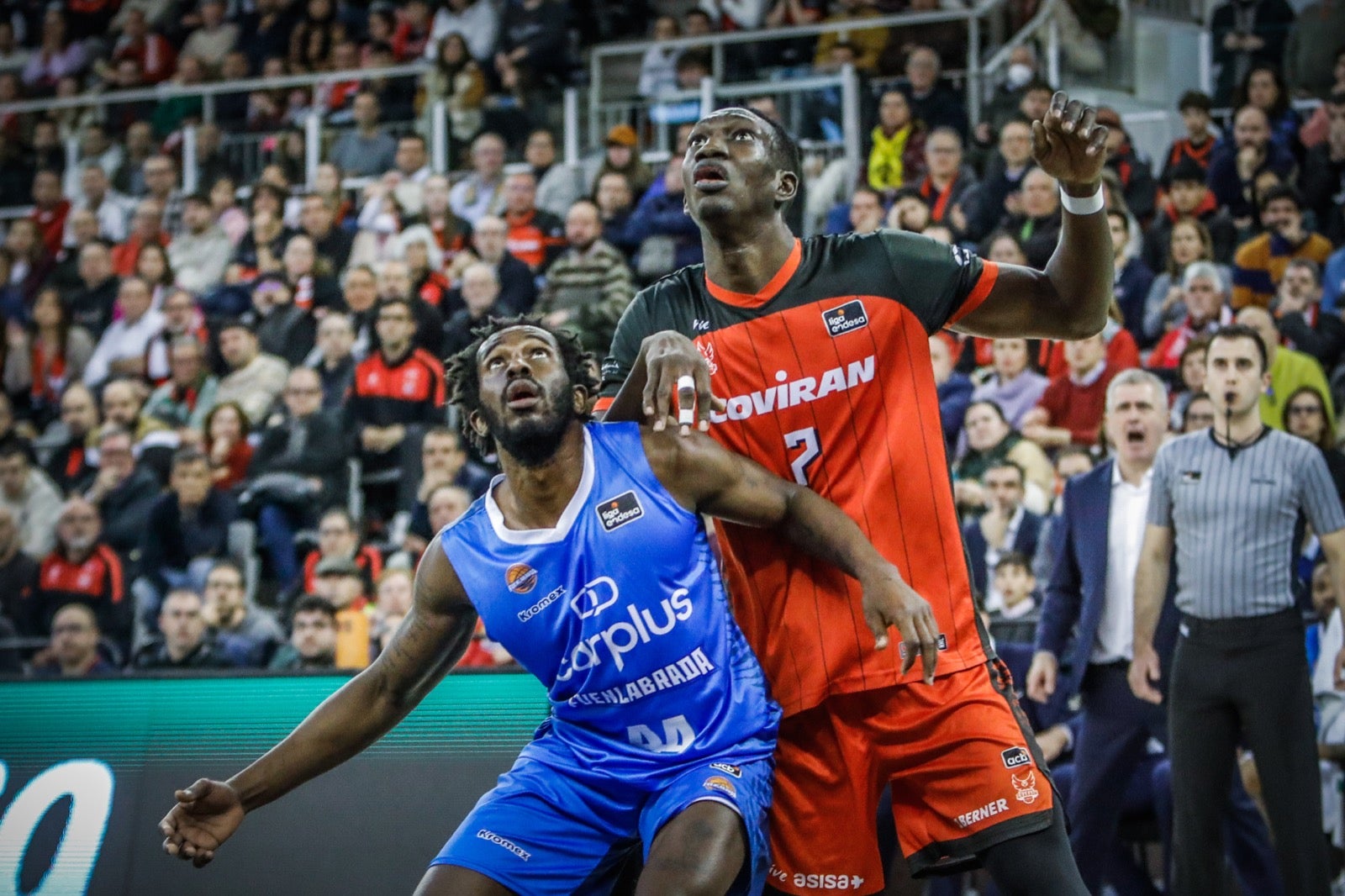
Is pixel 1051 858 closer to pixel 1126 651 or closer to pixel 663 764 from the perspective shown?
pixel 663 764

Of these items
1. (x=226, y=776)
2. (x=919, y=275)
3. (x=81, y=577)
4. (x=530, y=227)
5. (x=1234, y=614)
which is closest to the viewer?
(x=919, y=275)

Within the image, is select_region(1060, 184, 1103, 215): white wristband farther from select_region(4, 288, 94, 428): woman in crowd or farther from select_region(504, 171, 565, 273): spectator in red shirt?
select_region(4, 288, 94, 428): woman in crowd

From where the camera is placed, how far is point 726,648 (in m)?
4.09

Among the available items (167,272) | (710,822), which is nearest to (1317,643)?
(710,822)

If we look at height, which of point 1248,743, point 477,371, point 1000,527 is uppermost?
point 477,371

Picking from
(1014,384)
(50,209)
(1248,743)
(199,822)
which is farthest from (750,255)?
(50,209)

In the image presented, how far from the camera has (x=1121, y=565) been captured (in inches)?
267

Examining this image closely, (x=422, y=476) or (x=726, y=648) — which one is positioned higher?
(x=726, y=648)

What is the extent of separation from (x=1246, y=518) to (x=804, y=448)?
2.77 m

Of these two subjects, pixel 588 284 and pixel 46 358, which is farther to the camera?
pixel 46 358

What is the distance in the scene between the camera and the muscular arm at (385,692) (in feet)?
14.0

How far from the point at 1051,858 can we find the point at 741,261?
1.63 meters

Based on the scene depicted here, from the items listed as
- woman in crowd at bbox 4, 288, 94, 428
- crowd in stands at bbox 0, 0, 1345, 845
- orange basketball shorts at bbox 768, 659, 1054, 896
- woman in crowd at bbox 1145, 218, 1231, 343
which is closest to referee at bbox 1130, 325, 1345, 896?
crowd in stands at bbox 0, 0, 1345, 845

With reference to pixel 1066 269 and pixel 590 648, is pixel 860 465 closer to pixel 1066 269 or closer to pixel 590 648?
pixel 1066 269
